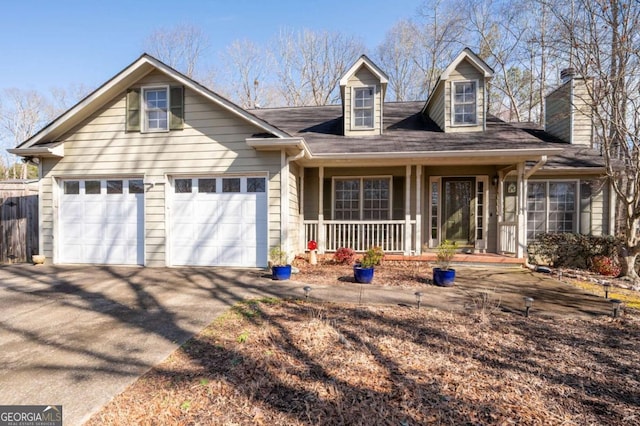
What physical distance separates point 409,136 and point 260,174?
4.41m

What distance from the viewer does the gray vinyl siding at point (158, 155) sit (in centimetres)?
748

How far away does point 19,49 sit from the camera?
12656 millimetres

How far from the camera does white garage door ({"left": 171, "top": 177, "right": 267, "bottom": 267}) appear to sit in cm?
757

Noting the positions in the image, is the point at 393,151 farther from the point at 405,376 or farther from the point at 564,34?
the point at 405,376

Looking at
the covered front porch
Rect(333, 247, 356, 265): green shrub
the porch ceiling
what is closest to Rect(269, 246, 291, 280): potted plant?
Rect(333, 247, 356, 265): green shrub

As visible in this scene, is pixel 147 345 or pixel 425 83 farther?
pixel 425 83

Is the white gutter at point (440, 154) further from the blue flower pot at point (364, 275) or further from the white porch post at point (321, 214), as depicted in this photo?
the blue flower pot at point (364, 275)

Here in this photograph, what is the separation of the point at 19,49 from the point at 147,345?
15867 mm

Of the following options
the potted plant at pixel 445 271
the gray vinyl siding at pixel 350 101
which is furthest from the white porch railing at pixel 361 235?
the gray vinyl siding at pixel 350 101

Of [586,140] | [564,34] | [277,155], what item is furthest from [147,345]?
[586,140]

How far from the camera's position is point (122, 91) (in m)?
7.86

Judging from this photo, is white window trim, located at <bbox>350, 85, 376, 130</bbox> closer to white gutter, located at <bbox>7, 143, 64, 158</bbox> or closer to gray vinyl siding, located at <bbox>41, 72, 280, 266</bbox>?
gray vinyl siding, located at <bbox>41, 72, 280, 266</bbox>

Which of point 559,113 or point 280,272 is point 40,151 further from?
point 559,113

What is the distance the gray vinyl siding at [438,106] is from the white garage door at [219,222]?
221 inches
